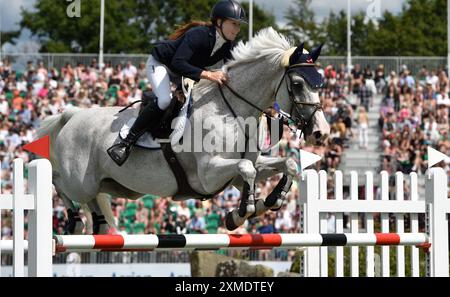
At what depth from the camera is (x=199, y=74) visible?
25.0ft

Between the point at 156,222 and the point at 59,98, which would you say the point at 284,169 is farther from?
the point at 59,98

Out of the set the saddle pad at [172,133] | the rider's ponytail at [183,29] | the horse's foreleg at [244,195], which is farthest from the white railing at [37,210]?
the rider's ponytail at [183,29]

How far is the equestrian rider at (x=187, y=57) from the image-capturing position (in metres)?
7.67

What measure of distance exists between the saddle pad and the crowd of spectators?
8.49 metres

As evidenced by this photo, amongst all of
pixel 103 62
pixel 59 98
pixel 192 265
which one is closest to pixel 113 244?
pixel 192 265

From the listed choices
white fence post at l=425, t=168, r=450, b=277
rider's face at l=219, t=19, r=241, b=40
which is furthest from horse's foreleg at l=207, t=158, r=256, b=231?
white fence post at l=425, t=168, r=450, b=277

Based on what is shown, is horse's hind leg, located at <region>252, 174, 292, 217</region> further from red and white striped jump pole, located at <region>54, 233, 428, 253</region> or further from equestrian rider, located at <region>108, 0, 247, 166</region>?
equestrian rider, located at <region>108, 0, 247, 166</region>

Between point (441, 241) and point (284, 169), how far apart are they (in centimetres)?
114

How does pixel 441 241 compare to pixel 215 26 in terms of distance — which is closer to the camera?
pixel 441 241

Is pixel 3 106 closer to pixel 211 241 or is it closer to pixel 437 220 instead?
pixel 437 220

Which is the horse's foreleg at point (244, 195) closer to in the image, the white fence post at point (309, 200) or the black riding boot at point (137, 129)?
the white fence post at point (309, 200)

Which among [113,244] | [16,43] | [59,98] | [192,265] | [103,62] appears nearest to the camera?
[113,244]

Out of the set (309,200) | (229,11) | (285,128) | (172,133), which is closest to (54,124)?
(172,133)

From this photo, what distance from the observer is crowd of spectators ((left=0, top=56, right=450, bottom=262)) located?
1719cm
